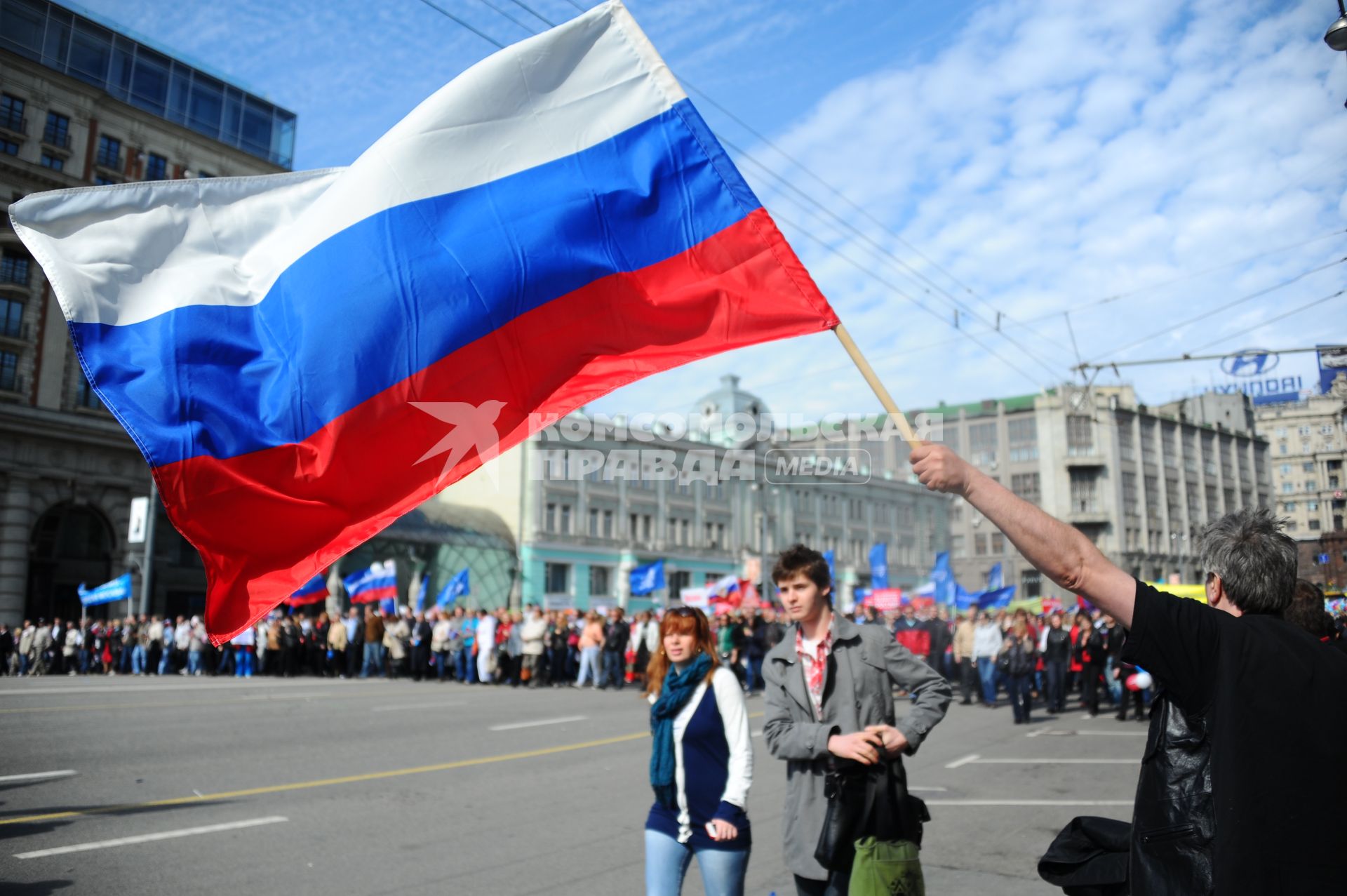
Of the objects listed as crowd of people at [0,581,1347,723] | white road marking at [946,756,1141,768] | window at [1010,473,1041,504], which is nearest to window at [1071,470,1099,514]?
window at [1010,473,1041,504]

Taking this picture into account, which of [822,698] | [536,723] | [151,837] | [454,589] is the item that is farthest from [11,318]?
[822,698]

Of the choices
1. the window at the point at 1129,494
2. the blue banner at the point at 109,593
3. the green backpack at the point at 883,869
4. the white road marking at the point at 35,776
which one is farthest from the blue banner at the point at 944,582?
the window at the point at 1129,494

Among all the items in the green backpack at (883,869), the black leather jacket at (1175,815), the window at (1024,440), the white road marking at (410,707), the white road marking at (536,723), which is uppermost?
the window at (1024,440)

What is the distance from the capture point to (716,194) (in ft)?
15.6

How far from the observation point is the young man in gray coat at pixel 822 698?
3.92m

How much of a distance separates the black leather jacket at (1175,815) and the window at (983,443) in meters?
95.2

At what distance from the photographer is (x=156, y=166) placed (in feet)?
145

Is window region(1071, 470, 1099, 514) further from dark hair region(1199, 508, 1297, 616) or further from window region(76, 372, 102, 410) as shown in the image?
dark hair region(1199, 508, 1297, 616)

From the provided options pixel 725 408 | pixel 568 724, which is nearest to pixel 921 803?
pixel 568 724

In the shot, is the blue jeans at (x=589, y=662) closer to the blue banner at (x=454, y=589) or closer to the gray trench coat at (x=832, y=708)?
the blue banner at (x=454, y=589)

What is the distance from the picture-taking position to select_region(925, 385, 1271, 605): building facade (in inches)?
3514

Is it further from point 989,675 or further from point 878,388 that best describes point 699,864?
point 989,675

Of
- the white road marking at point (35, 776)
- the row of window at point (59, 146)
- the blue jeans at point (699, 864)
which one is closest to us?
the blue jeans at point (699, 864)

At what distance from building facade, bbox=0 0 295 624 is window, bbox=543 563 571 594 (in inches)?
911
